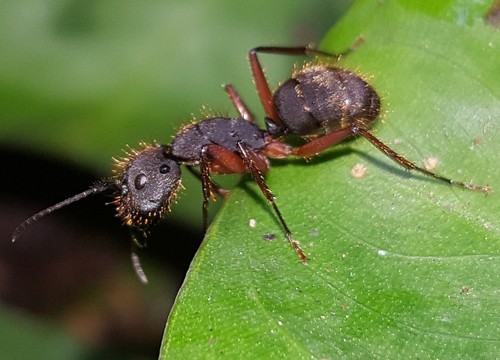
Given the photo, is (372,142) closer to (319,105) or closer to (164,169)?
(319,105)

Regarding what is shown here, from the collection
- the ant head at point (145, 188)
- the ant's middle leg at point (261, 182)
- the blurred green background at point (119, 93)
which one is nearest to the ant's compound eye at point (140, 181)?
the ant head at point (145, 188)

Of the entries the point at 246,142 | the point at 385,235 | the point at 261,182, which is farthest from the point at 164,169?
the point at 385,235

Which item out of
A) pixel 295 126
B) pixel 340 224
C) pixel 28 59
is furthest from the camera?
pixel 28 59

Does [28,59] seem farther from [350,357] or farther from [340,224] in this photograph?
[350,357]

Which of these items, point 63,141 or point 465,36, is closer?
point 465,36

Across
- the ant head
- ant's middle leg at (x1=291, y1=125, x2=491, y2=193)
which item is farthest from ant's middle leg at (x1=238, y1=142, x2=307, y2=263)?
the ant head

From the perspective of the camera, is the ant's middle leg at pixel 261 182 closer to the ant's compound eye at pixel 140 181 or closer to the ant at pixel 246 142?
the ant at pixel 246 142

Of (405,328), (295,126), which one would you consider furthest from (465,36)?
(405,328)
